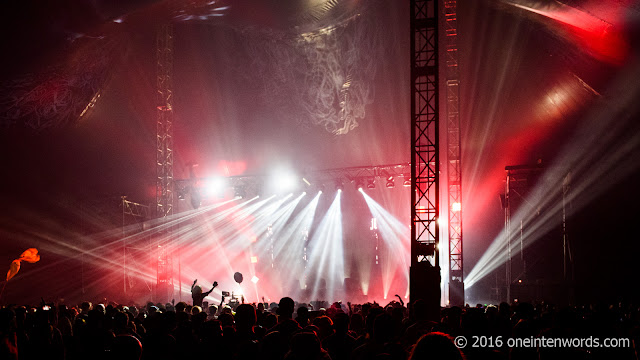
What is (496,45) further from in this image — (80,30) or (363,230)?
(80,30)

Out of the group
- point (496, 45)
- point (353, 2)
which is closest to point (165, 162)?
point (353, 2)

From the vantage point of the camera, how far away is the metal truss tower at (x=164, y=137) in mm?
22062

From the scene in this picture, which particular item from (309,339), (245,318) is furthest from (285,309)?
(309,339)

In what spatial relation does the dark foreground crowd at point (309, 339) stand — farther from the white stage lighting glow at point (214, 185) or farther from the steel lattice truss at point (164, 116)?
the white stage lighting glow at point (214, 185)

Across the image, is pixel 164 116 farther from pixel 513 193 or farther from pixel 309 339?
pixel 309 339

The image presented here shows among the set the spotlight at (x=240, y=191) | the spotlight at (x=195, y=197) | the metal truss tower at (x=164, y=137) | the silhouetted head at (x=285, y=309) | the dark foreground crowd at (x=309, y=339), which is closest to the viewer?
the dark foreground crowd at (x=309, y=339)

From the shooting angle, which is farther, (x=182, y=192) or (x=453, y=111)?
(x=182, y=192)

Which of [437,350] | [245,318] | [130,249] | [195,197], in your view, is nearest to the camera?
[437,350]

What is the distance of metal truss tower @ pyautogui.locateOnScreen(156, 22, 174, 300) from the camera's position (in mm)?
22062

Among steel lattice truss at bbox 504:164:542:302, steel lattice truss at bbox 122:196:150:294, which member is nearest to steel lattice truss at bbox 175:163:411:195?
steel lattice truss at bbox 122:196:150:294

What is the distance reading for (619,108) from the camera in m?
16.5

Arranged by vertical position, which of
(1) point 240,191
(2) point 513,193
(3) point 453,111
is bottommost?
(2) point 513,193

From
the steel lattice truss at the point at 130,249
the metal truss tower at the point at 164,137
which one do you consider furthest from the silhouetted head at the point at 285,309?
the steel lattice truss at the point at 130,249

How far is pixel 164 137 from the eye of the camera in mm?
22531
